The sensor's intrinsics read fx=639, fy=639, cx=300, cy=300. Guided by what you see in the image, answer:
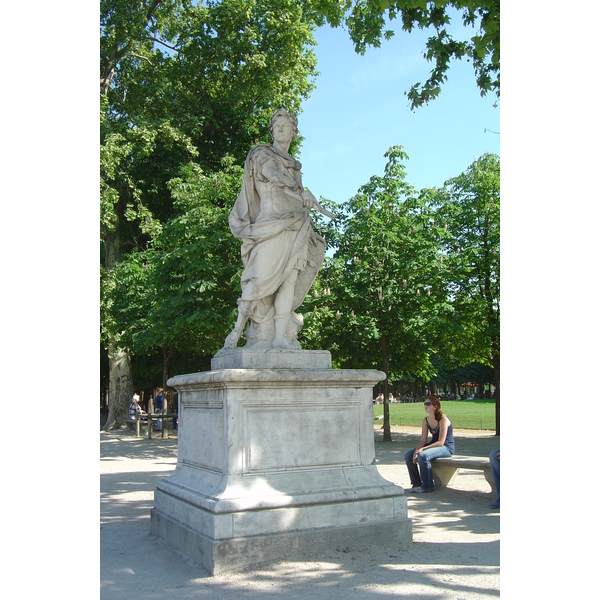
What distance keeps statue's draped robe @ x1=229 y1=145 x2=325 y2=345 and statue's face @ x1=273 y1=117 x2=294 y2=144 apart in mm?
150

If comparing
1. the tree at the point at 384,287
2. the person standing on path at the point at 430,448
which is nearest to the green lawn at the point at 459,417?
the tree at the point at 384,287

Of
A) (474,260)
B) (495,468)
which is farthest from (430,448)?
(474,260)

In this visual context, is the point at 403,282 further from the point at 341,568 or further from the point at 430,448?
the point at 341,568

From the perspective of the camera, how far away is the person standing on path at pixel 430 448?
852 cm

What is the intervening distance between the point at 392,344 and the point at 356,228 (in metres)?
3.37

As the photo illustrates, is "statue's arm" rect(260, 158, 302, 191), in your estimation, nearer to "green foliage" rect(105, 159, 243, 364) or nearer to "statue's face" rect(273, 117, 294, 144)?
"statue's face" rect(273, 117, 294, 144)

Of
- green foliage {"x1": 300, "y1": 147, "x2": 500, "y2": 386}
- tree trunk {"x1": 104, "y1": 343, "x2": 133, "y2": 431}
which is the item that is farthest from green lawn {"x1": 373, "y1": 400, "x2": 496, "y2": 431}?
tree trunk {"x1": 104, "y1": 343, "x2": 133, "y2": 431}

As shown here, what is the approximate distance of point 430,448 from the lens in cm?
855

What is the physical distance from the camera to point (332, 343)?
17406mm

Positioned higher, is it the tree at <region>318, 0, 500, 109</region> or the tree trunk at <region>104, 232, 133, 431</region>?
the tree at <region>318, 0, 500, 109</region>

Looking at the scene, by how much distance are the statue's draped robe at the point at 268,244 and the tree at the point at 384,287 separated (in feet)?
32.6

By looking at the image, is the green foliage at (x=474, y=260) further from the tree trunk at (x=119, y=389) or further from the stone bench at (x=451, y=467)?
the tree trunk at (x=119, y=389)

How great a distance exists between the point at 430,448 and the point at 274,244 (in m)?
4.17

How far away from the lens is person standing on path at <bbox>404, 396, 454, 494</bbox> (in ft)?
27.9
